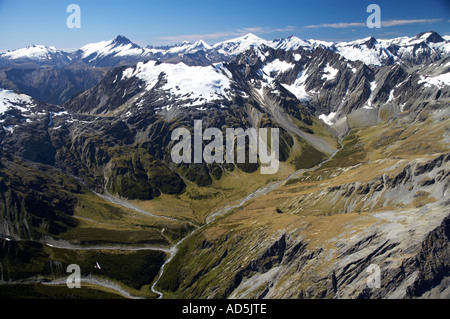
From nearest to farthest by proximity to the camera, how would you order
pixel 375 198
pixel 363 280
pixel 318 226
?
pixel 363 280 → pixel 318 226 → pixel 375 198

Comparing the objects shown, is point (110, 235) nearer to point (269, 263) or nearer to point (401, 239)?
point (269, 263)

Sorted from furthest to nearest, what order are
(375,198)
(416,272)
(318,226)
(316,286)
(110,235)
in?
(110,235)
(375,198)
(318,226)
(316,286)
(416,272)
